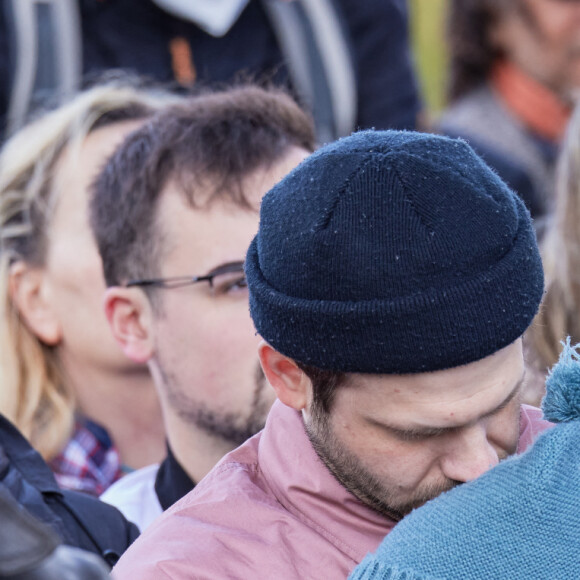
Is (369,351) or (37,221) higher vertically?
(369,351)

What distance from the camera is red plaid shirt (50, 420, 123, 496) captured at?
8.27ft

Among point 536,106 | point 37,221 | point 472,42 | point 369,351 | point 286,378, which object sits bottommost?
point 536,106

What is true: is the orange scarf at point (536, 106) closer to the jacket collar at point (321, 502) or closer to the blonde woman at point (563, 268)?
the blonde woman at point (563, 268)

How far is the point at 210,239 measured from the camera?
217 cm

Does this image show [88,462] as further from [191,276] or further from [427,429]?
[427,429]

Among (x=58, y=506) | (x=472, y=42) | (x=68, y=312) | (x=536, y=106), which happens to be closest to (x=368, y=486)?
(x=58, y=506)

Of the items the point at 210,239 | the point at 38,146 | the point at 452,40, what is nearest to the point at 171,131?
the point at 210,239

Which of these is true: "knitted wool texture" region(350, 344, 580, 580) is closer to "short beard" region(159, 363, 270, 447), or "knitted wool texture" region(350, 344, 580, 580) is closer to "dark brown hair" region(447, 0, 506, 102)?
"short beard" region(159, 363, 270, 447)

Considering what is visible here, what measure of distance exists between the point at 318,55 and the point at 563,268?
1.24 m

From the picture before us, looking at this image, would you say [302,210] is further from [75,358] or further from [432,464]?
[75,358]

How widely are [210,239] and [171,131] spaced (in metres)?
0.28

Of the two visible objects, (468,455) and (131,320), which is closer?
(468,455)

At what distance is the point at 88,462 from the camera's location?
Result: 259 cm

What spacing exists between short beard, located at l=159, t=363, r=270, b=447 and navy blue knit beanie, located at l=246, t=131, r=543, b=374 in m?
0.76
